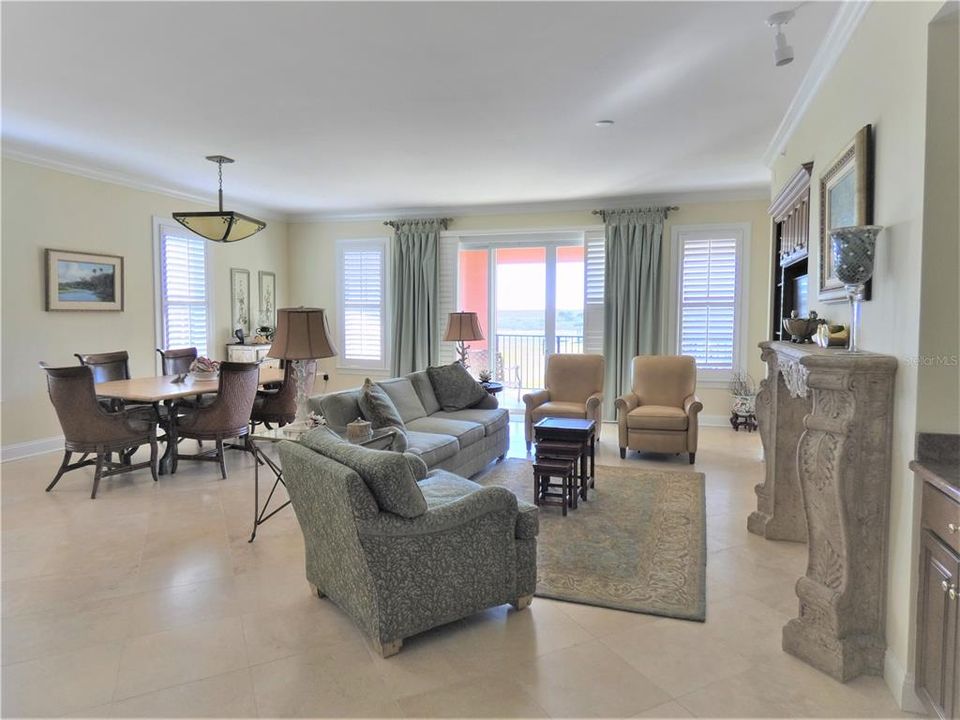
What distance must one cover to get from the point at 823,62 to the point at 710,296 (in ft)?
12.8

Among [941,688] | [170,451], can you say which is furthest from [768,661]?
[170,451]

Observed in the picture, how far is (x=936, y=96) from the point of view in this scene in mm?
1930

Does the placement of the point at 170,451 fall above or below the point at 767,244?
below

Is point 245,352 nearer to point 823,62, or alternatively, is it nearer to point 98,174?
point 98,174

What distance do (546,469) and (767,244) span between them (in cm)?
441

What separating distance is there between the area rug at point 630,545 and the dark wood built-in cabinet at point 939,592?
2.96 ft

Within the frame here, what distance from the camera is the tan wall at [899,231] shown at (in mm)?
2021

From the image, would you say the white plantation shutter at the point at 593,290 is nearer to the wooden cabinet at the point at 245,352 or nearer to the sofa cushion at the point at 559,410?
the sofa cushion at the point at 559,410

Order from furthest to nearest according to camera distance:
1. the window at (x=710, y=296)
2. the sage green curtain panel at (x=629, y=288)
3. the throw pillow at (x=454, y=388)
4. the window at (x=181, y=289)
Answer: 1. the sage green curtain panel at (x=629, y=288)
2. the window at (x=710, y=296)
3. the window at (x=181, y=289)
4. the throw pillow at (x=454, y=388)

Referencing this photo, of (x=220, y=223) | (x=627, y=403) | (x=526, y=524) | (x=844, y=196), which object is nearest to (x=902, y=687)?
(x=526, y=524)

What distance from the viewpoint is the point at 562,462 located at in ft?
13.4

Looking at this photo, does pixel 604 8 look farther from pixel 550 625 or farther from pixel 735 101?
pixel 550 625

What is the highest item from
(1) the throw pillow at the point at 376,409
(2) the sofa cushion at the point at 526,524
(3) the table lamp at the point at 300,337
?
(3) the table lamp at the point at 300,337

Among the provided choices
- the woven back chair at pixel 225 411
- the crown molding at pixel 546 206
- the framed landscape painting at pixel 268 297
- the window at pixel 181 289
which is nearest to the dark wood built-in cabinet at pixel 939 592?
the woven back chair at pixel 225 411
